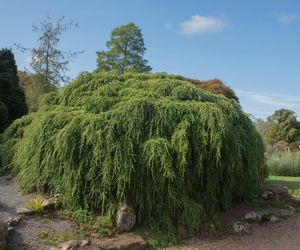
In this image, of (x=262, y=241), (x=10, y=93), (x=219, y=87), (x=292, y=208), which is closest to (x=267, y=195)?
(x=292, y=208)

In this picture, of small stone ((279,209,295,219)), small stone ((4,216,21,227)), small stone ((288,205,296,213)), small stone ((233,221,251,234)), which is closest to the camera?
small stone ((4,216,21,227))

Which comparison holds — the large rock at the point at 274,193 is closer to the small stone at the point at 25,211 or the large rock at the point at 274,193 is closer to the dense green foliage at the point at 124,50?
the small stone at the point at 25,211

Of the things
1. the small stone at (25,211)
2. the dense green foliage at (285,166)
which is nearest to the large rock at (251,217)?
the small stone at (25,211)

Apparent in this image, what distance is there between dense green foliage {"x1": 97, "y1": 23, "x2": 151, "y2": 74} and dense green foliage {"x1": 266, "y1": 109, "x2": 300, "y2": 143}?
1083cm

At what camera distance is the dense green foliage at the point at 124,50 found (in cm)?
2231

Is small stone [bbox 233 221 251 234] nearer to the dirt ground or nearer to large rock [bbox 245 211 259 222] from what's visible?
the dirt ground

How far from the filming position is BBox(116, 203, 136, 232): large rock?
17.0 ft

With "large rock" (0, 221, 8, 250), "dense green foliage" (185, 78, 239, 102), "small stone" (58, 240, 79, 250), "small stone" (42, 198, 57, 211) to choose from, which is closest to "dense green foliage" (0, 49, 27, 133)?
"small stone" (42, 198, 57, 211)

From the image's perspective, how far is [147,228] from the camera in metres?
5.38

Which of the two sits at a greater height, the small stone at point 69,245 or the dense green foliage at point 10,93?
the dense green foliage at point 10,93

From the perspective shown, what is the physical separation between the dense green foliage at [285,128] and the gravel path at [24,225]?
22.0 m

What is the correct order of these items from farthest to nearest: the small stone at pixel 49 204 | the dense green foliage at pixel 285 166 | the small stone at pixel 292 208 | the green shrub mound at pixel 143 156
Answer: the dense green foliage at pixel 285 166 → the small stone at pixel 292 208 → the small stone at pixel 49 204 → the green shrub mound at pixel 143 156

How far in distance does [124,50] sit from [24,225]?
18.4 meters

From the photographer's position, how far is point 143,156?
537cm
